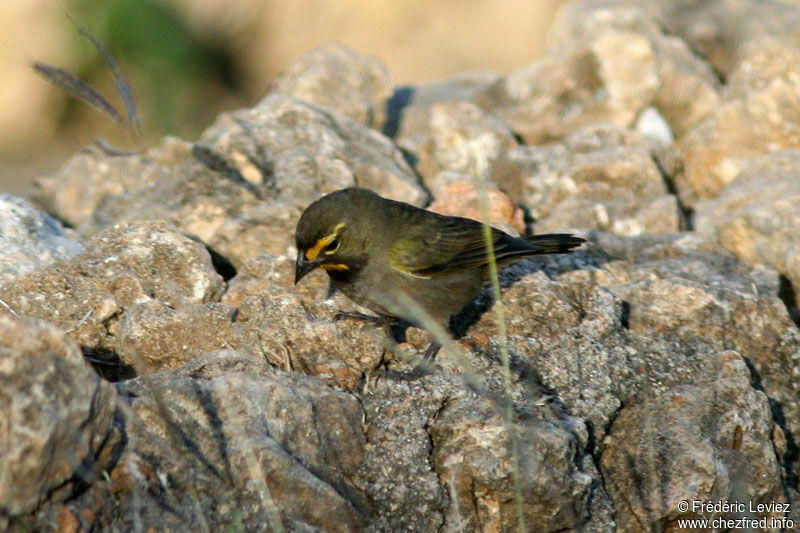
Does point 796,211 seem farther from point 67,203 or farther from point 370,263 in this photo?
point 67,203

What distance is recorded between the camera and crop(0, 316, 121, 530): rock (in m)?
2.44

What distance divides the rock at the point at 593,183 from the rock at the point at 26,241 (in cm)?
322

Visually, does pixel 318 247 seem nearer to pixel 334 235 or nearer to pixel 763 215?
pixel 334 235

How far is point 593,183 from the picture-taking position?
626cm

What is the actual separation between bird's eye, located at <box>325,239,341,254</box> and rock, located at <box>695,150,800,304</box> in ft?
9.43

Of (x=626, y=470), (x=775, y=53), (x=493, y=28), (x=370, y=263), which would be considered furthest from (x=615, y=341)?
(x=493, y=28)

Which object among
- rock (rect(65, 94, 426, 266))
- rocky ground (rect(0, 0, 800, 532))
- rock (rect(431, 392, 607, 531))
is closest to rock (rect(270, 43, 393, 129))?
rocky ground (rect(0, 0, 800, 532))

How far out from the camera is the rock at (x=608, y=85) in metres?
7.53

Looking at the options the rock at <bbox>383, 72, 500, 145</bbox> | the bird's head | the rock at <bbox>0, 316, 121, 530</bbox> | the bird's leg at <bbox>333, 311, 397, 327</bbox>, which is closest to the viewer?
the rock at <bbox>0, 316, 121, 530</bbox>

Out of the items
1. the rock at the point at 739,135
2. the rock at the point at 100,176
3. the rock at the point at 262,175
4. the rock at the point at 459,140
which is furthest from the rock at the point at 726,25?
the rock at the point at 100,176

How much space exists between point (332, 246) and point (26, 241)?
178 centimetres

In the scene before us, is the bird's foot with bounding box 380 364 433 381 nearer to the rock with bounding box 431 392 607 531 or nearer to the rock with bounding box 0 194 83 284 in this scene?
the rock with bounding box 431 392 607 531

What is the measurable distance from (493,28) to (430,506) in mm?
10719

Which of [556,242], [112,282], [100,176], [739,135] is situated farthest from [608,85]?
[112,282]
